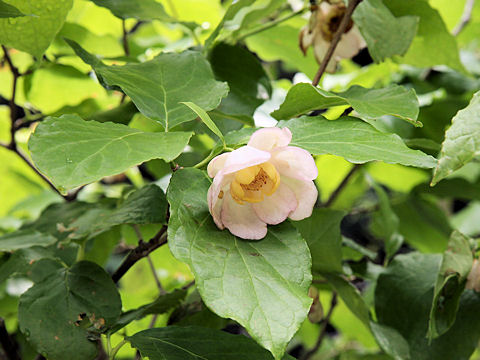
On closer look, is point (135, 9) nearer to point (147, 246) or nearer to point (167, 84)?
point (167, 84)

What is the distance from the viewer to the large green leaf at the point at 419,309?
0.63 m

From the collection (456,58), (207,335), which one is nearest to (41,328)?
(207,335)

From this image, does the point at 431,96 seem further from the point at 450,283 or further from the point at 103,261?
the point at 103,261

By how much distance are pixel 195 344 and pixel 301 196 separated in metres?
0.16

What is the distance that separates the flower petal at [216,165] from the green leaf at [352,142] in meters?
0.06

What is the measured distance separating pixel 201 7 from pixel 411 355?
69cm

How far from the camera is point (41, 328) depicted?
0.50 meters

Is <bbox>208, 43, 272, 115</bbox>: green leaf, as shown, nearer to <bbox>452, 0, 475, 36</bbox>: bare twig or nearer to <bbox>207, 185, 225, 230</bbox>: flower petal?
<bbox>207, 185, 225, 230</bbox>: flower petal

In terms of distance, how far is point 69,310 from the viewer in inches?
20.5

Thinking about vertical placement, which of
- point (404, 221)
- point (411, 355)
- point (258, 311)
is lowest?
point (404, 221)

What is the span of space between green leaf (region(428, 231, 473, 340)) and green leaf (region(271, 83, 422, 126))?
17 centimetres

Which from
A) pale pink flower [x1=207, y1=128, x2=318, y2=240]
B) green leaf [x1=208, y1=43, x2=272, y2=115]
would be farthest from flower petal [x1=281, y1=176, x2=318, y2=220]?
green leaf [x1=208, y1=43, x2=272, y2=115]

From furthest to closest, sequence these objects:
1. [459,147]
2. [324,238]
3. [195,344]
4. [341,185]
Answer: [341,185] < [324,238] < [195,344] < [459,147]

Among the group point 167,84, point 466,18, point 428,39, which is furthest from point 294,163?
point 466,18
